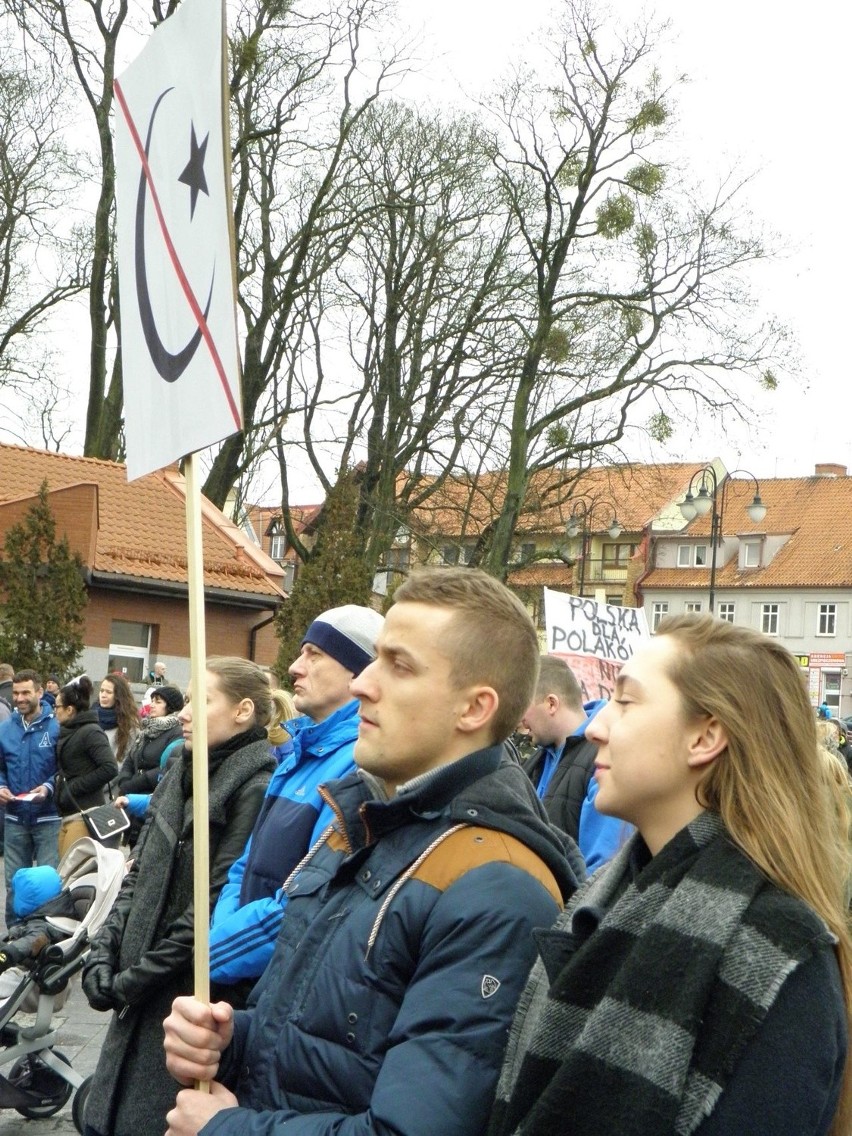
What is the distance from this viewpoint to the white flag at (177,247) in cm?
289

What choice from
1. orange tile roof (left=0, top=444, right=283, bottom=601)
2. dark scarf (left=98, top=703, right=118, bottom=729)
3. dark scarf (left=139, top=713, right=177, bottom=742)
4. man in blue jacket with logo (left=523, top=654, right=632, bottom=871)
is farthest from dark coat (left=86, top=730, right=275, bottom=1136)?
orange tile roof (left=0, top=444, right=283, bottom=601)

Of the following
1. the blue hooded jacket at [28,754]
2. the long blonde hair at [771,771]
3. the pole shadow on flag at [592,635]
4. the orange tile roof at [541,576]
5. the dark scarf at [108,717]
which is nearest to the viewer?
the long blonde hair at [771,771]

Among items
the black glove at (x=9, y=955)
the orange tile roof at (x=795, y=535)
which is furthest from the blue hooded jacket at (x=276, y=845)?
the orange tile roof at (x=795, y=535)

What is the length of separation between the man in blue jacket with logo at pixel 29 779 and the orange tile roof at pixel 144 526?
17213 millimetres

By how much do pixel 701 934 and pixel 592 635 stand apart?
8.10 metres

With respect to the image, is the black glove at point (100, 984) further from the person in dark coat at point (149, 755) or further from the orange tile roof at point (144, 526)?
the orange tile roof at point (144, 526)

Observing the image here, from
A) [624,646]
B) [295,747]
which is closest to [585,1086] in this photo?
[295,747]

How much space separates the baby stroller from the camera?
6.00m

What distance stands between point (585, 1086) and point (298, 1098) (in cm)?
64

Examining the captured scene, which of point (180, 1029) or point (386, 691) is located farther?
point (386, 691)

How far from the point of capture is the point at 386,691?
2.70m

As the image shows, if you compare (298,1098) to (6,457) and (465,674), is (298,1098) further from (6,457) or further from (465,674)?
(6,457)

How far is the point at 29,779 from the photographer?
11.5 metres

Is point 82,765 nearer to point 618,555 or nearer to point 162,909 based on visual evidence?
point 162,909
